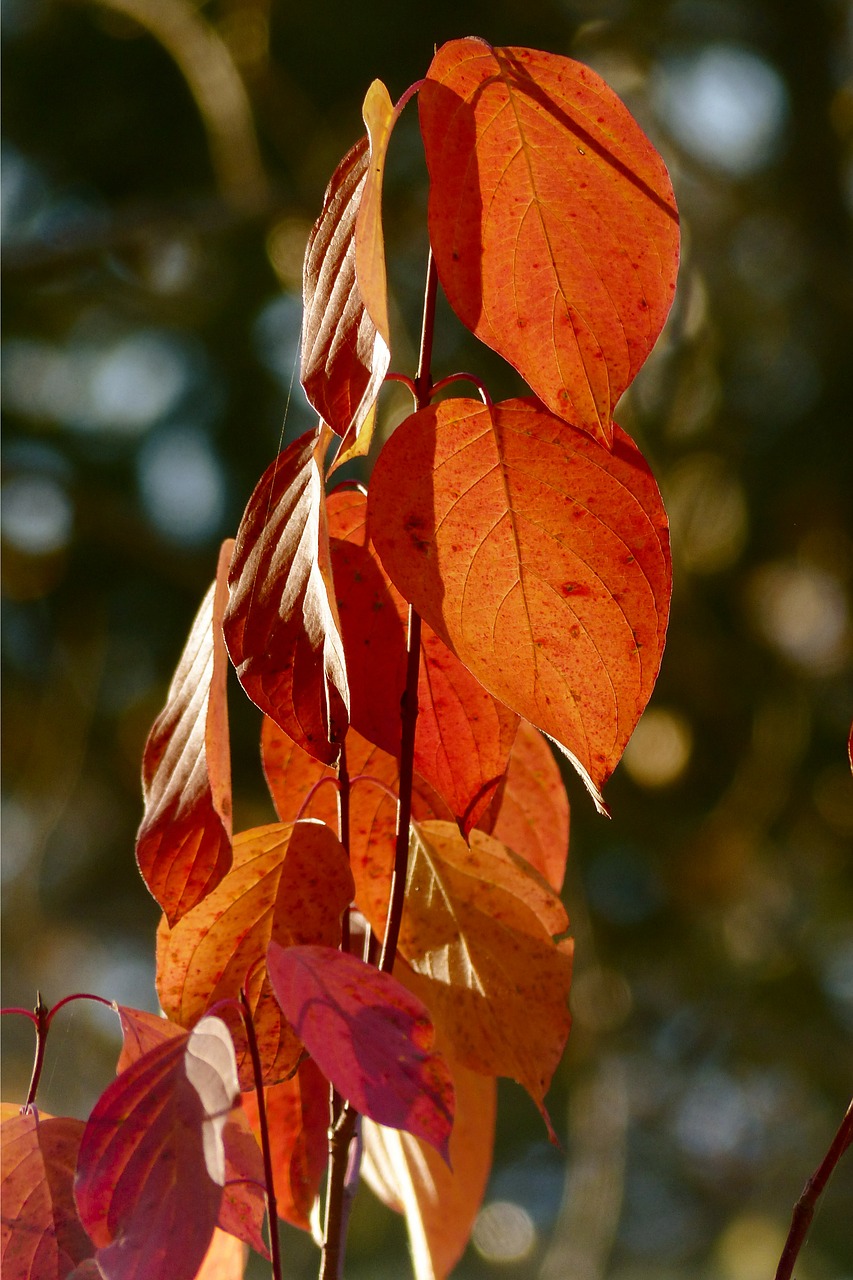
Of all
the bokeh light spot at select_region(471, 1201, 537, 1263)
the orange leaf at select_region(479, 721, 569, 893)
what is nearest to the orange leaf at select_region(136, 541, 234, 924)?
the orange leaf at select_region(479, 721, 569, 893)

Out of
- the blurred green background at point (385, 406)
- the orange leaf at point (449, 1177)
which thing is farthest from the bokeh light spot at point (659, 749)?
the orange leaf at point (449, 1177)

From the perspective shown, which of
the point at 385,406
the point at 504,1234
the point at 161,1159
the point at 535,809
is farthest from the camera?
the point at 504,1234

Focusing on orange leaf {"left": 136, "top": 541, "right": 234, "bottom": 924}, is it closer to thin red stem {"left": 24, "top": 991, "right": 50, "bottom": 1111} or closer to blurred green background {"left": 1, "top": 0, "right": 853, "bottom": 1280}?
thin red stem {"left": 24, "top": 991, "right": 50, "bottom": 1111}

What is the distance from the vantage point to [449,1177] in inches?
12.1

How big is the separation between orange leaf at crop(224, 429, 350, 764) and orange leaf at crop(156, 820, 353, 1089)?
4 centimetres

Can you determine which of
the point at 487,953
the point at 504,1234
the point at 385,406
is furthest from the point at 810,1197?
the point at 504,1234

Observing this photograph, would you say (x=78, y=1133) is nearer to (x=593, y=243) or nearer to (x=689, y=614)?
(x=593, y=243)

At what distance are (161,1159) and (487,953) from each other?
10 centimetres

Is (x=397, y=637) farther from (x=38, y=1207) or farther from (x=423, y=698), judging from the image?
(x=38, y=1207)

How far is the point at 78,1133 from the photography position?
0.22 meters

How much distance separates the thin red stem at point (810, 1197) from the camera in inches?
7.6

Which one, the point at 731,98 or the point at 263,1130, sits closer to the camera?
the point at 263,1130

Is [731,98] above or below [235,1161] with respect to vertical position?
above

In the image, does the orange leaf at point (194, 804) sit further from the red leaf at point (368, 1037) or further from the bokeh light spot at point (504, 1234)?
the bokeh light spot at point (504, 1234)
